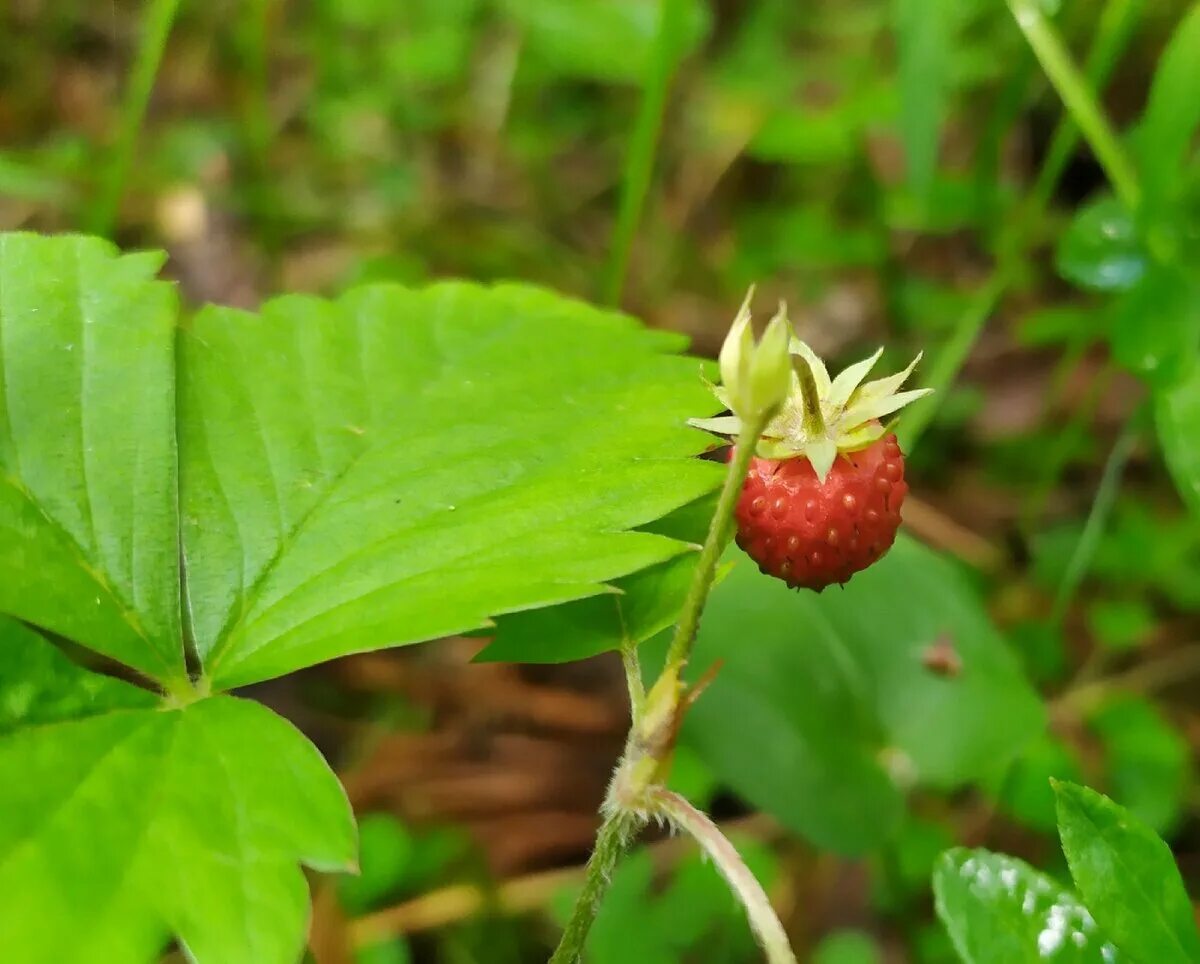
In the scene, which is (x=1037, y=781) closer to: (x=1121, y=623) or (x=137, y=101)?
(x=1121, y=623)

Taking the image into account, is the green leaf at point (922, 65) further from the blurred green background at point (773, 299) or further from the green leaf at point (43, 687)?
the green leaf at point (43, 687)

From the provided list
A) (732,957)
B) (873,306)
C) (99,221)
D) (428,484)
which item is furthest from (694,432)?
(873,306)

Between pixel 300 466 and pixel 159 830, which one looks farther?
pixel 300 466

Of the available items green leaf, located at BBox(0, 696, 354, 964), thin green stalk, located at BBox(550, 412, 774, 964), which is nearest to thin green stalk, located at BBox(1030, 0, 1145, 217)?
thin green stalk, located at BBox(550, 412, 774, 964)

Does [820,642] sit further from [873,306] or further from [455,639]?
[873,306]

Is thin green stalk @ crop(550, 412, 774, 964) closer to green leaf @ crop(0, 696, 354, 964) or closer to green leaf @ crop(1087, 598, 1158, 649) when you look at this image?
green leaf @ crop(0, 696, 354, 964)

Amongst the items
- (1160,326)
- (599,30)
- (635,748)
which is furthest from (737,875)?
(599,30)

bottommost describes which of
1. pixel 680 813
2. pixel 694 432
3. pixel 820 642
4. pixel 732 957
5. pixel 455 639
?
pixel 732 957

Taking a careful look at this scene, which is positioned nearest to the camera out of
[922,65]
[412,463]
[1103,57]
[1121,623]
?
[412,463]
